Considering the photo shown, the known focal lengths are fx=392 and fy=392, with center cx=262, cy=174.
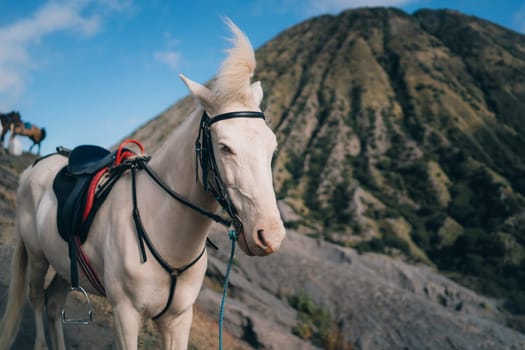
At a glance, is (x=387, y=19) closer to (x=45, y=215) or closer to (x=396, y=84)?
(x=396, y=84)

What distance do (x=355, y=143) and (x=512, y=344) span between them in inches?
1698

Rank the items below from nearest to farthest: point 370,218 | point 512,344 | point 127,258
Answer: point 127,258, point 512,344, point 370,218

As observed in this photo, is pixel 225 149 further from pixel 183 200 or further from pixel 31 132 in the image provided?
pixel 31 132

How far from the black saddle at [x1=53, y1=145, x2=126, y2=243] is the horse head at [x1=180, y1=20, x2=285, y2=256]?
1270 mm

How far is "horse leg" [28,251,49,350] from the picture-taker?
13.9 feet

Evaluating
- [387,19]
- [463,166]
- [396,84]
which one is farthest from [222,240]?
[387,19]

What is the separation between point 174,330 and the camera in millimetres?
3076

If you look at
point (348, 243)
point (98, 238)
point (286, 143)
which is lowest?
point (348, 243)

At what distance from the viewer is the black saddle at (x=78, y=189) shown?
10.6 feet

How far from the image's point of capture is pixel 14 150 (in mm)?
17266

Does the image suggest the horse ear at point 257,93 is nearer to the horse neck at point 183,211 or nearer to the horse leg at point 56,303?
the horse neck at point 183,211

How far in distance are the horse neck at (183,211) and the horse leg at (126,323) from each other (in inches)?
19.0

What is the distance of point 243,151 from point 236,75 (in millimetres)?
538

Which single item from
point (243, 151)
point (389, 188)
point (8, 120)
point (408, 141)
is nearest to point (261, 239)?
point (243, 151)
